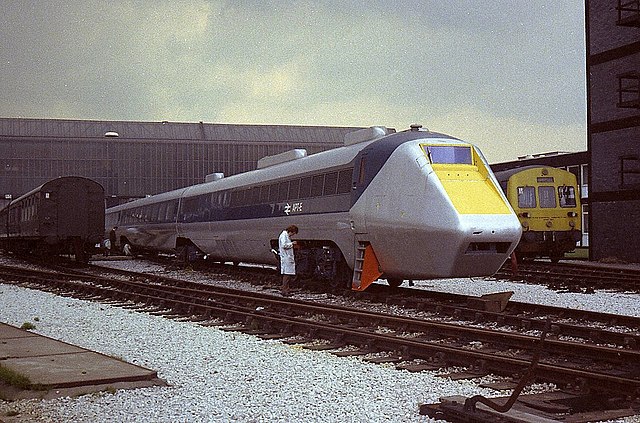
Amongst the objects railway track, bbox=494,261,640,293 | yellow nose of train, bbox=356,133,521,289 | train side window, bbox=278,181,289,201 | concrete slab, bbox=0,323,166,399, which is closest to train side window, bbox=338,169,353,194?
yellow nose of train, bbox=356,133,521,289

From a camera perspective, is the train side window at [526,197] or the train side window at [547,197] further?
the train side window at [547,197]

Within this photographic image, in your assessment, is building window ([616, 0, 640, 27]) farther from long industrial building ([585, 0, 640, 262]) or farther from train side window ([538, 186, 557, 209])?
train side window ([538, 186, 557, 209])

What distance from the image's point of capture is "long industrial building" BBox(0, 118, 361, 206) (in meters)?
62.1

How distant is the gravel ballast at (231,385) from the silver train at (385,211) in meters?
3.96

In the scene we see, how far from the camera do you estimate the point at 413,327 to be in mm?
10969

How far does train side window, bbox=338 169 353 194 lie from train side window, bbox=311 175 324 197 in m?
0.90

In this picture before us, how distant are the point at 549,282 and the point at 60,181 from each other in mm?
18790

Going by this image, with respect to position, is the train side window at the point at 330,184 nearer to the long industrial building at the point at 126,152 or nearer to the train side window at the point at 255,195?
the train side window at the point at 255,195

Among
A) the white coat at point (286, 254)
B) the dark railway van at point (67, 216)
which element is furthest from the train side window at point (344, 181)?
the dark railway van at point (67, 216)

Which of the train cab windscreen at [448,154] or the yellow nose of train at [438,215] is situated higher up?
the train cab windscreen at [448,154]

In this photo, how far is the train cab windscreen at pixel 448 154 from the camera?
14.3 m

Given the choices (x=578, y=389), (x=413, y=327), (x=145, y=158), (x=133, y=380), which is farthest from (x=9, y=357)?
(x=145, y=158)

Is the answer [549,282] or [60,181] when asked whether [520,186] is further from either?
[60,181]

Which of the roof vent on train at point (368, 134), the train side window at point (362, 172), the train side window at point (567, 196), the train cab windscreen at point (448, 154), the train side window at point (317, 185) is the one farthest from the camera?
the train side window at point (567, 196)
